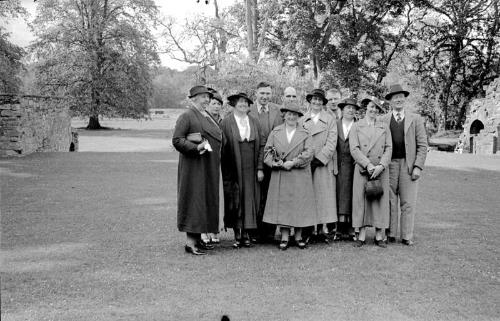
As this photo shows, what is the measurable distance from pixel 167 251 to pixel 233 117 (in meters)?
1.93

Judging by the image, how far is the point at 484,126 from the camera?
94.4 ft

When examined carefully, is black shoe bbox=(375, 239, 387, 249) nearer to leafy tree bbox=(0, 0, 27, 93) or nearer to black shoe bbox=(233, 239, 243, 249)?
black shoe bbox=(233, 239, 243, 249)

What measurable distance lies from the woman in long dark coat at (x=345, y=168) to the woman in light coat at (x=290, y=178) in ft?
1.99

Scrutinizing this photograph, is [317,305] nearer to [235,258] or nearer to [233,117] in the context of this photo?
[235,258]

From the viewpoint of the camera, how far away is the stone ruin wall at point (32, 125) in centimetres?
1786

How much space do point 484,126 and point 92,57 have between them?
29034 millimetres

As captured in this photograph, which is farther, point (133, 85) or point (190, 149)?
point (133, 85)

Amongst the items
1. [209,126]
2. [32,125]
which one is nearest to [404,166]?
[209,126]

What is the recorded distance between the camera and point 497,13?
1352 inches

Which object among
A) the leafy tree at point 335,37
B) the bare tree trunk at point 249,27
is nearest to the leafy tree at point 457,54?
the leafy tree at point 335,37

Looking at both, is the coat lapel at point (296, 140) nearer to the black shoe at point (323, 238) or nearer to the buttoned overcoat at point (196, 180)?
the buttoned overcoat at point (196, 180)

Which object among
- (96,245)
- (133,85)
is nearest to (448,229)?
(96,245)

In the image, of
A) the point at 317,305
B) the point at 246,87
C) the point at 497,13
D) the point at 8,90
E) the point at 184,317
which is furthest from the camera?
the point at 497,13

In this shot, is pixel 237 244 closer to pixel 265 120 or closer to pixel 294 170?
pixel 294 170
